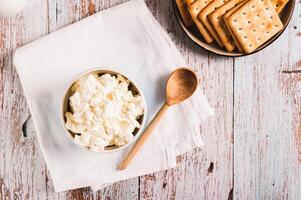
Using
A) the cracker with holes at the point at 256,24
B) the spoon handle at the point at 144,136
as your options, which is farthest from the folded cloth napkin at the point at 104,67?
the cracker with holes at the point at 256,24

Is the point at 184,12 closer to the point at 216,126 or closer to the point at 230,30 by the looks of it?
the point at 230,30

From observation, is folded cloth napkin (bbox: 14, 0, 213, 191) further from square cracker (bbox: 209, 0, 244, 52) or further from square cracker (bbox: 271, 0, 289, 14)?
square cracker (bbox: 271, 0, 289, 14)

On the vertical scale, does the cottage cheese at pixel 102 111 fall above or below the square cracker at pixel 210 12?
below

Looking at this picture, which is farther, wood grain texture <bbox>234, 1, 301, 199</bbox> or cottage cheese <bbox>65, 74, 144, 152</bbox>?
wood grain texture <bbox>234, 1, 301, 199</bbox>

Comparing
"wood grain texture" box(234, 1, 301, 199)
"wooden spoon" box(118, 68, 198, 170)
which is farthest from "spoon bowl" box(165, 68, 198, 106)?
"wood grain texture" box(234, 1, 301, 199)

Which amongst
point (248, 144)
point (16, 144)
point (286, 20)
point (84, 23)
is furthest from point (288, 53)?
point (16, 144)

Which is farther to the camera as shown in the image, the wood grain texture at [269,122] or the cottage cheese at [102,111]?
the wood grain texture at [269,122]

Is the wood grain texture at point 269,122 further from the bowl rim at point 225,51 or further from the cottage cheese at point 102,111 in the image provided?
the cottage cheese at point 102,111
